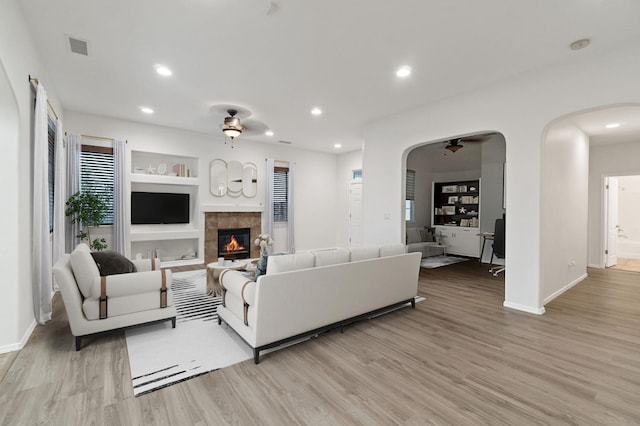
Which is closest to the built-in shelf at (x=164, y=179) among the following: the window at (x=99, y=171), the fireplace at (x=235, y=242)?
the window at (x=99, y=171)

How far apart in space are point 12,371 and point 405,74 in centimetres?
502

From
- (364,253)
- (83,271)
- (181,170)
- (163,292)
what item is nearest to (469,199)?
(364,253)

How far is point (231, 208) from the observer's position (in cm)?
742

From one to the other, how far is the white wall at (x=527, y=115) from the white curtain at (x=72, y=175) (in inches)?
241

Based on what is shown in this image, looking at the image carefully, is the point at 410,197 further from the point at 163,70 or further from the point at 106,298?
the point at 106,298

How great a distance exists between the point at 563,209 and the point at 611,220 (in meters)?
3.99

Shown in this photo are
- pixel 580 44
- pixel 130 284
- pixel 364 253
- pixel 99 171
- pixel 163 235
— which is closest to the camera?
pixel 130 284

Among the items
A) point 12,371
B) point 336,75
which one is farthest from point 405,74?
point 12,371

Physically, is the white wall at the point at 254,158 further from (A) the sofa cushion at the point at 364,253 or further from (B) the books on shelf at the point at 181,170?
(A) the sofa cushion at the point at 364,253

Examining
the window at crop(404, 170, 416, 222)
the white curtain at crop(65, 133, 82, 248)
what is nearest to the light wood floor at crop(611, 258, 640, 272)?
the window at crop(404, 170, 416, 222)

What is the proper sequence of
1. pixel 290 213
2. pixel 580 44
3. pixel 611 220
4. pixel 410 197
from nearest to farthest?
pixel 580 44, pixel 611 220, pixel 290 213, pixel 410 197

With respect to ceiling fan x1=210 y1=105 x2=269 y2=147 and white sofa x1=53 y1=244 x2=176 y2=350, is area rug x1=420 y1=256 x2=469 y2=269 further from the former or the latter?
white sofa x1=53 y1=244 x2=176 y2=350

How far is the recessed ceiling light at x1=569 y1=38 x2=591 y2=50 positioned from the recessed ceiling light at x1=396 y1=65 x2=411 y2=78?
66.0 inches

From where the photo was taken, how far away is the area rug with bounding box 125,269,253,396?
2.38 m
